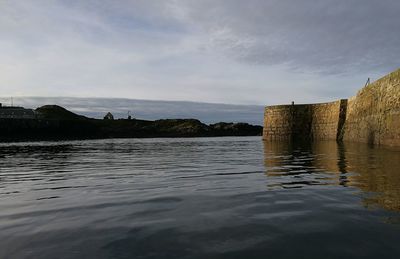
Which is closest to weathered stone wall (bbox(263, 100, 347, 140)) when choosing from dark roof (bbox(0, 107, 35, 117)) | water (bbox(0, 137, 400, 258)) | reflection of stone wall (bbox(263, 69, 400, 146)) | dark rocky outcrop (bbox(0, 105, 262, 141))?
reflection of stone wall (bbox(263, 69, 400, 146))

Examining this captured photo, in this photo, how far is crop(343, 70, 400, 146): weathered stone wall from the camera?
15.6 meters

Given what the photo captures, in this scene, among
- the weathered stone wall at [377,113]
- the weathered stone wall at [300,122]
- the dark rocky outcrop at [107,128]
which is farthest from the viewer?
the dark rocky outcrop at [107,128]

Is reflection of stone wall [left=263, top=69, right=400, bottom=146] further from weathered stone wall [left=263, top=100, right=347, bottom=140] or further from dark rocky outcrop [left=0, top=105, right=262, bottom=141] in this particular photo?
dark rocky outcrop [left=0, top=105, right=262, bottom=141]

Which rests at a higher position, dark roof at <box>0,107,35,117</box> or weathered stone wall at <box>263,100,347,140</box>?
dark roof at <box>0,107,35,117</box>

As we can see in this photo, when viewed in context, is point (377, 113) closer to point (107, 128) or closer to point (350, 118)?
point (350, 118)

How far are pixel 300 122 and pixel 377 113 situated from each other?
48.7ft

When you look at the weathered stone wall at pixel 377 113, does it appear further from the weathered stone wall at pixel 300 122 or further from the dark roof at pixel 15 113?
the dark roof at pixel 15 113

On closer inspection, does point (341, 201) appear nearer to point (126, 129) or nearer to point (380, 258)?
point (380, 258)

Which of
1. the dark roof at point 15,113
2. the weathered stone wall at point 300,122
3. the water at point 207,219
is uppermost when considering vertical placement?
the dark roof at point 15,113

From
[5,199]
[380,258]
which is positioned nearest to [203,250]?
[380,258]

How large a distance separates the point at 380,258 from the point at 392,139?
577 inches

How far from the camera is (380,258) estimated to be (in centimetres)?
268

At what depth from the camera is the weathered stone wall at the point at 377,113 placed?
15.6m

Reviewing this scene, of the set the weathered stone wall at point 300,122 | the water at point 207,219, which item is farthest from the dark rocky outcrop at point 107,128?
the water at point 207,219
